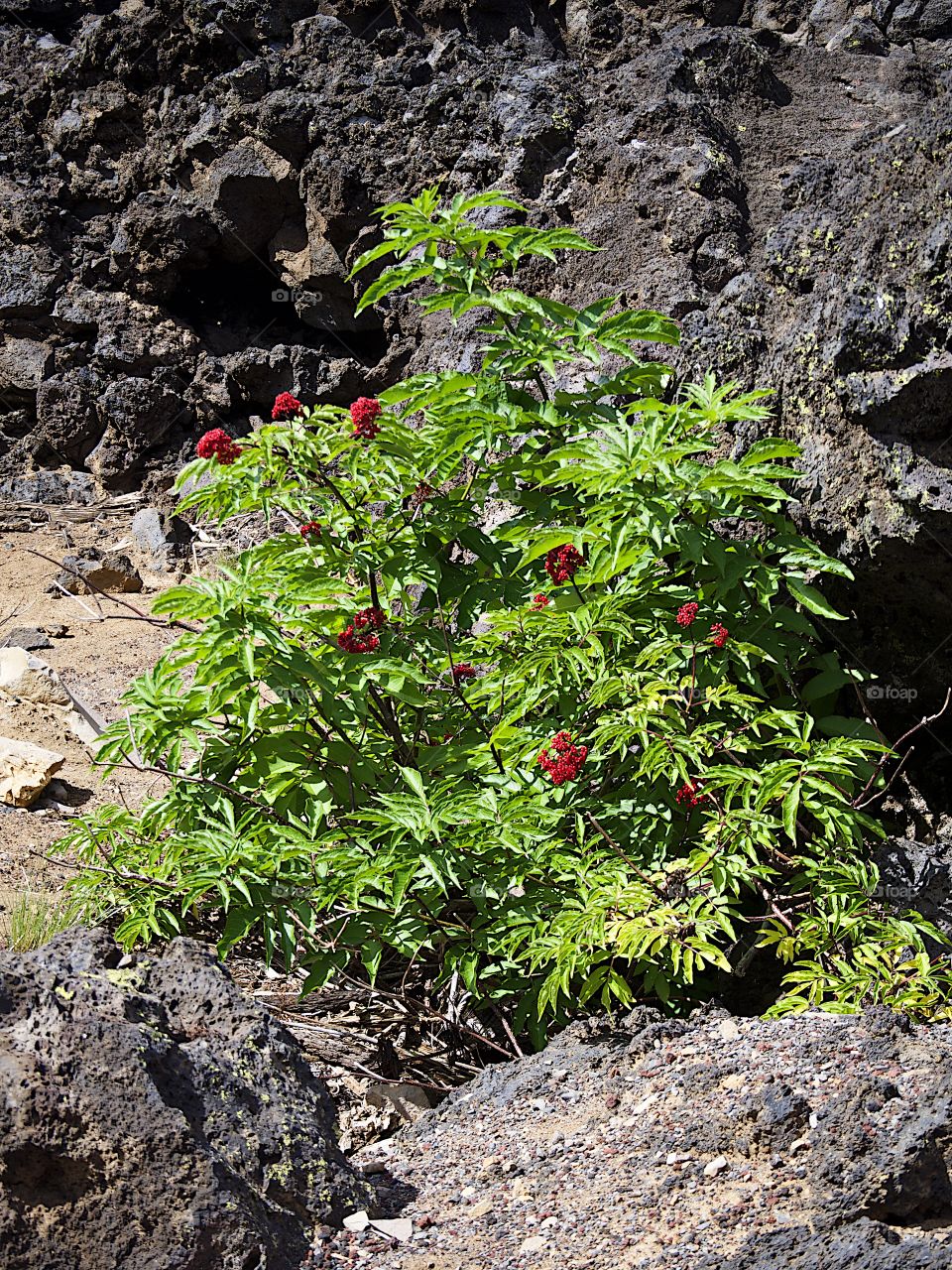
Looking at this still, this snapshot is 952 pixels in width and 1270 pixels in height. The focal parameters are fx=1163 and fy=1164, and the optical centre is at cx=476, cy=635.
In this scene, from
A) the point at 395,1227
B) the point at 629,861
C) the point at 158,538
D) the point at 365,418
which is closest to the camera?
the point at 395,1227

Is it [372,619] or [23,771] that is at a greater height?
[372,619]

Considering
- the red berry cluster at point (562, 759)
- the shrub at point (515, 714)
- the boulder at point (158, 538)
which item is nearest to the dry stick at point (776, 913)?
the shrub at point (515, 714)

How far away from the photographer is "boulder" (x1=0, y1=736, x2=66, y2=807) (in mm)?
5242

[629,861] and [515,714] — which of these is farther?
[515,714]

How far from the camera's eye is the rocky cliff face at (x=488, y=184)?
11.5ft

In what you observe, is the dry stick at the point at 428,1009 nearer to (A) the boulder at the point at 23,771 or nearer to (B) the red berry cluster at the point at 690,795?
(B) the red berry cluster at the point at 690,795

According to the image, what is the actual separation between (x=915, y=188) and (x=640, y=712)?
1.98 metres

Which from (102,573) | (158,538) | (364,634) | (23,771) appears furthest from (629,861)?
(158,538)

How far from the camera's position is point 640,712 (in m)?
2.84

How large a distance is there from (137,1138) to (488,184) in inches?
211
